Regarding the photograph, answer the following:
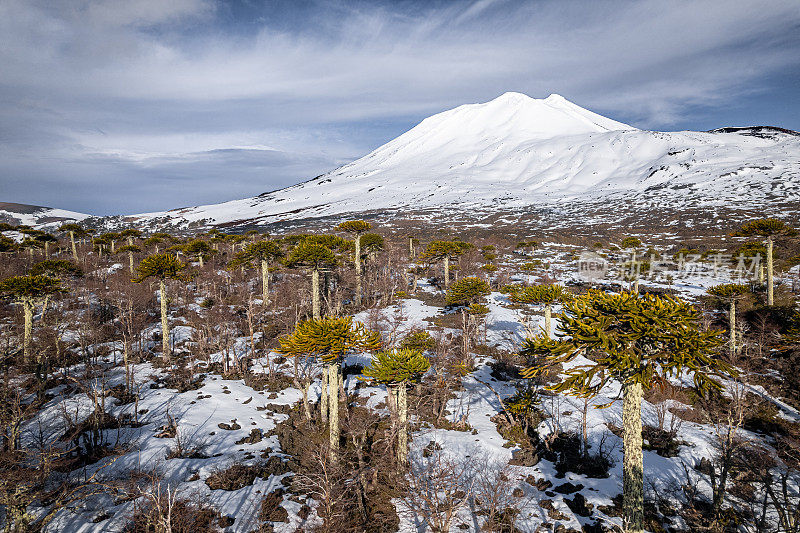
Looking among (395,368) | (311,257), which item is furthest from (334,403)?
(311,257)

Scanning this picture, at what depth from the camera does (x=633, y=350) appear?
631cm

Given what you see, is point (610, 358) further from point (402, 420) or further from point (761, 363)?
point (761, 363)

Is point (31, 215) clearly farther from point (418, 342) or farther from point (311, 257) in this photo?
point (418, 342)

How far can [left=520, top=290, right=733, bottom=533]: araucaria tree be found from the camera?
6.05m

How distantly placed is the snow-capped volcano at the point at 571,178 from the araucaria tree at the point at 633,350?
8997 centimetres

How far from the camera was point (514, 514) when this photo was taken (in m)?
8.27

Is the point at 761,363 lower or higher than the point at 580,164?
lower

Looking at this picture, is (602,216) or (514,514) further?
(602,216)

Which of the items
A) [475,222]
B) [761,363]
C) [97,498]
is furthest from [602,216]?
[97,498]

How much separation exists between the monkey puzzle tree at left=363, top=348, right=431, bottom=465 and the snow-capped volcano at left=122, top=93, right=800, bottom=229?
9188 centimetres

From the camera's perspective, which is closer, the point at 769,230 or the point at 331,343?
the point at 331,343

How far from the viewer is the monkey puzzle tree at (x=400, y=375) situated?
29.7ft

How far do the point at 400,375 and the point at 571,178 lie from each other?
165 meters

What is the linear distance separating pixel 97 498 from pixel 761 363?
25.7 meters
